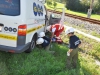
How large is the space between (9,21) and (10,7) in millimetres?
414

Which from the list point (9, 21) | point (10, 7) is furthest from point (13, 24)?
point (10, 7)

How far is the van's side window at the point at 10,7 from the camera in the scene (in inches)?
215

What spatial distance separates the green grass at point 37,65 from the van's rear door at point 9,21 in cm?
69

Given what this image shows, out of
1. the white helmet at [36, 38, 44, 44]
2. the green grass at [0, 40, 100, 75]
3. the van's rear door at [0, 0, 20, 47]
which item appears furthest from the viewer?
the white helmet at [36, 38, 44, 44]

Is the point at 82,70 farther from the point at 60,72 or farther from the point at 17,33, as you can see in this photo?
the point at 17,33

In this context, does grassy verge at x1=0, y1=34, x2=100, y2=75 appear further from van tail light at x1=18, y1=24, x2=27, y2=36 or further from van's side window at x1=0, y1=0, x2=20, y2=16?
van's side window at x1=0, y1=0, x2=20, y2=16

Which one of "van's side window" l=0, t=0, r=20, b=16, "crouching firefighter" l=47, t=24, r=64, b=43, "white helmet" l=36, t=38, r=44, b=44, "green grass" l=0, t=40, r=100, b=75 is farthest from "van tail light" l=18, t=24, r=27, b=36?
"crouching firefighter" l=47, t=24, r=64, b=43

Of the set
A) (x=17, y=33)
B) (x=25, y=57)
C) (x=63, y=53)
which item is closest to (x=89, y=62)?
(x=63, y=53)

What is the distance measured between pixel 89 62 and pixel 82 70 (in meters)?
1.19

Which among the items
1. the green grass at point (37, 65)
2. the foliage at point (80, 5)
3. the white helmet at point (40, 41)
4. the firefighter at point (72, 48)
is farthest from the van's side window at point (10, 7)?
the foliage at point (80, 5)

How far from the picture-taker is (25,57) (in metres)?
6.39

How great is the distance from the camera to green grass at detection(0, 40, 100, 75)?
554 cm

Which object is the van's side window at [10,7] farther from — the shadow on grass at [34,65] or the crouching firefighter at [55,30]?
the crouching firefighter at [55,30]

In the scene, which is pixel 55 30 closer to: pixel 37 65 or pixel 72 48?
pixel 72 48
